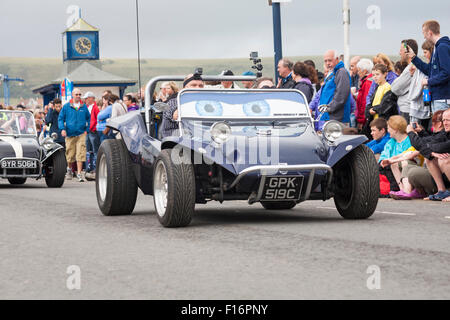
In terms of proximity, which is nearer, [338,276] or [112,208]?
[338,276]

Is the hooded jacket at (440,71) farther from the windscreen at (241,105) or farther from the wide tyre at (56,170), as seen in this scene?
the wide tyre at (56,170)

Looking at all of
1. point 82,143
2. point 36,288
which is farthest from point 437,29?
point 82,143

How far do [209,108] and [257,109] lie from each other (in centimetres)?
53

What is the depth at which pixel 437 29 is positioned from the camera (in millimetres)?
12359

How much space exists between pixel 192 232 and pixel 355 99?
829 centimetres

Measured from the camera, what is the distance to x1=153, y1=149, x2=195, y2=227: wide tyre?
8.34m

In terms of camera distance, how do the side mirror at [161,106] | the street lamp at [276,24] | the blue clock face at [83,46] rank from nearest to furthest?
the side mirror at [161,106], the street lamp at [276,24], the blue clock face at [83,46]

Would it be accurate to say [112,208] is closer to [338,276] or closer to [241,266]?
[241,266]

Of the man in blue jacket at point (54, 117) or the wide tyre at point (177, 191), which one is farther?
the man in blue jacket at point (54, 117)

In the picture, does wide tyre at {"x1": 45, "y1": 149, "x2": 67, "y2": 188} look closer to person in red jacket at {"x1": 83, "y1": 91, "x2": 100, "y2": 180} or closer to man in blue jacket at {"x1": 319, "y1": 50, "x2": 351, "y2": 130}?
person in red jacket at {"x1": 83, "y1": 91, "x2": 100, "y2": 180}

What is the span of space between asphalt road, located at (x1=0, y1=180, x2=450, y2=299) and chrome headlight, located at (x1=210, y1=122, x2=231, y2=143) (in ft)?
2.88

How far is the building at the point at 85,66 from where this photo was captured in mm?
96688

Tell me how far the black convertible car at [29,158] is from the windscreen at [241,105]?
8688 millimetres

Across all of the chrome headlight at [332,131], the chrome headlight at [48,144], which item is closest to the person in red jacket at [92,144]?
the chrome headlight at [48,144]
